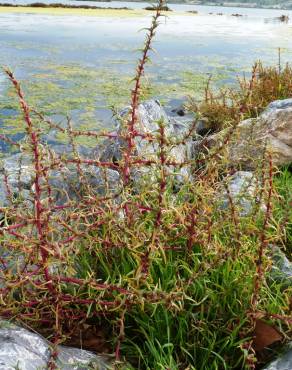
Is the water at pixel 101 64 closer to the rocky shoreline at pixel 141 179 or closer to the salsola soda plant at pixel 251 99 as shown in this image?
the salsola soda plant at pixel 251 99

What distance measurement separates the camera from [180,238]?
2648 millimetres

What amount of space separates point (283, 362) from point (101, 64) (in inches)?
467

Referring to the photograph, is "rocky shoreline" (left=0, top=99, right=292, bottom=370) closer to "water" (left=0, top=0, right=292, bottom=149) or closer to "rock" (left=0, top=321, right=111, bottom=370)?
"rock" (left=0, top=321, right=111, bottom=370)

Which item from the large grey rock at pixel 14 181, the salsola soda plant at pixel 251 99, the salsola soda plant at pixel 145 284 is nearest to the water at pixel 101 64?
the salsola soda plant at pixel 251 99

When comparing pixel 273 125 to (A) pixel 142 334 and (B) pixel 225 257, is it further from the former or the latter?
(A) pixel 142 334

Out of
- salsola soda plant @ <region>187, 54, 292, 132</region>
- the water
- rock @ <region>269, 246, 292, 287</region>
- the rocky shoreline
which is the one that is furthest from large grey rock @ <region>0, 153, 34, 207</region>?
salsola soda plant @ <region>187, 54, 292, 132</region>

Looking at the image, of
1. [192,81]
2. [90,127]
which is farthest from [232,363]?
[192,81]

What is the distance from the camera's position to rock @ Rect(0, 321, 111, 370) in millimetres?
1811

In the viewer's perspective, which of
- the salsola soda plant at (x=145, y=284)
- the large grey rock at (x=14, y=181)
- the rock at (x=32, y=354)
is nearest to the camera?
the rock at (x=32, y=354)

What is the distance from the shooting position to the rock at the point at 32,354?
1.81 metres

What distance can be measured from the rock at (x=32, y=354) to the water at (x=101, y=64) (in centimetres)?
358

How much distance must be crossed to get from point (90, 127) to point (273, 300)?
222 inches

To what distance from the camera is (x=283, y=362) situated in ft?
6.86

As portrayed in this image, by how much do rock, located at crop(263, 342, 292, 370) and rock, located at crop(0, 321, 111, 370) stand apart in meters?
0.68
